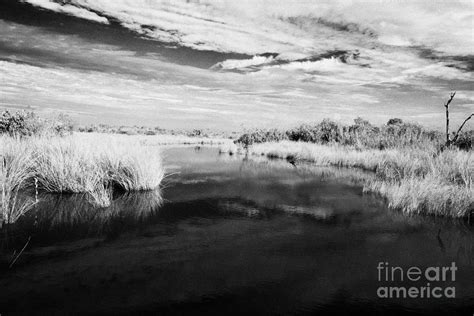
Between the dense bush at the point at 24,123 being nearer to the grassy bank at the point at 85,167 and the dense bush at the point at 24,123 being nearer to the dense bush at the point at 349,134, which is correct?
the grassy bank at the point at 85,167

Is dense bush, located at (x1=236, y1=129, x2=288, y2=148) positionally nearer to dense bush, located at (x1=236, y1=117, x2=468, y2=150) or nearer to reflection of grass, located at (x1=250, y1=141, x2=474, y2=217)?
dense bush, located at (x1=236, y1=117, x2=468, y2=150)

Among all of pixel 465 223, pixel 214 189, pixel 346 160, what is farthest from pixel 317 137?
pixel 465 223

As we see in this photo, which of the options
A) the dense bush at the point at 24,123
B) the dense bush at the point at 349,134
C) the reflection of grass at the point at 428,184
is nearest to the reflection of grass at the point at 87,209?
the reflection of grass at the point at 428,184

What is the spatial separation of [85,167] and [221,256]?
6.36 m

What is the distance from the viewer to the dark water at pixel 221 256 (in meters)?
4.40

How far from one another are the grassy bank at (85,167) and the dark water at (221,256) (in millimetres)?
616

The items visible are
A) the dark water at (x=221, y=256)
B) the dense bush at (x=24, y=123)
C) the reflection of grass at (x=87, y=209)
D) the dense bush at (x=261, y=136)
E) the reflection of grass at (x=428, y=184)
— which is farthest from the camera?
the dense bush at (x=261, y=136)

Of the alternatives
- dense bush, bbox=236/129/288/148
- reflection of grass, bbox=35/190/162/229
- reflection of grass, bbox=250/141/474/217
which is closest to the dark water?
reflection of grass, bbox=35/190/162/229

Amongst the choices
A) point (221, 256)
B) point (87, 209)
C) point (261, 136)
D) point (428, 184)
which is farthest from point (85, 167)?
point (261, 136)

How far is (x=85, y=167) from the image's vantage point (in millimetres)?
10469

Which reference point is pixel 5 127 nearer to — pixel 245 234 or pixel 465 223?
pixel 245 234

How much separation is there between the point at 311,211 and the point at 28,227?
635 centimetres

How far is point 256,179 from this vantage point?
47.2 feet

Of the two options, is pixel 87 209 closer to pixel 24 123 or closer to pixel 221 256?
pixel 221 256
